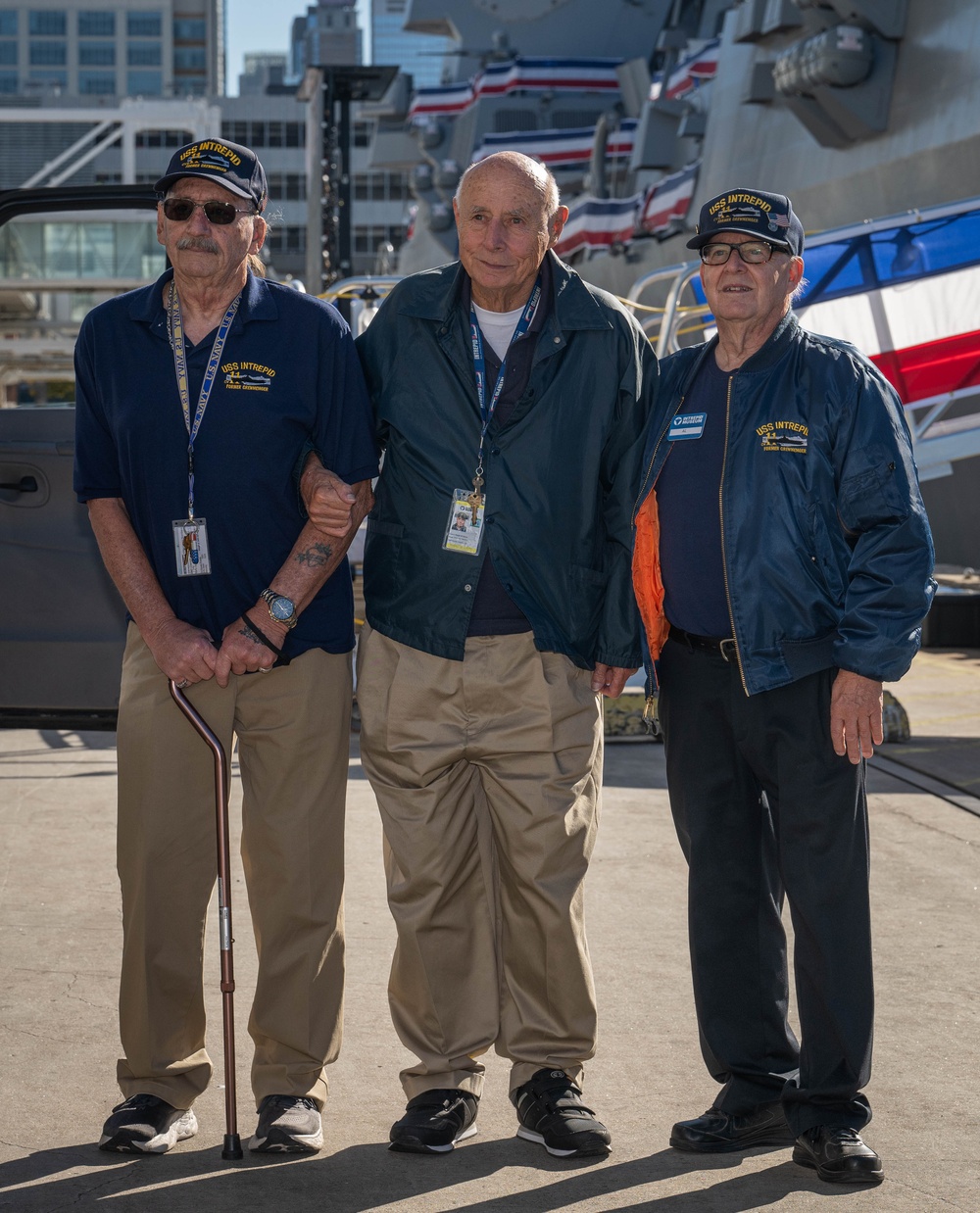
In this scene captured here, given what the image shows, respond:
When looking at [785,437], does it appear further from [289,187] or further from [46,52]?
[46,52]

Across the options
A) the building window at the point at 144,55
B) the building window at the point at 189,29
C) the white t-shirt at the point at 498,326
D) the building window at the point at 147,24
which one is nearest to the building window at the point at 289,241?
the building window at the point at 189,29

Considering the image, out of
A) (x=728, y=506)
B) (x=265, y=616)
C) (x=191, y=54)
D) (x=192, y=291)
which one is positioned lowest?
(x=265, y=616)

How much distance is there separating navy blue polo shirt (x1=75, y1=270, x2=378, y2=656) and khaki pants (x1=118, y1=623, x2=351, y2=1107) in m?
0.17

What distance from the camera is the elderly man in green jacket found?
352cm

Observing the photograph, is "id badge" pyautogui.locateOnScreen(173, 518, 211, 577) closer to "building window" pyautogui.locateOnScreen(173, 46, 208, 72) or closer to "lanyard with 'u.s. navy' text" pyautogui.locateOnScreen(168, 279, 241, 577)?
"lanyard with 'u.s. navy' text" pyautogui.locateOnScreen(168, 279, 241, 577)

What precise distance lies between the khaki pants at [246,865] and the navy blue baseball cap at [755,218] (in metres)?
1.37

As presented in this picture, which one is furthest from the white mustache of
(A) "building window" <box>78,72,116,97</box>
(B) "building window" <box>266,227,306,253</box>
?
(A) "building window" <box>78,72,116,97</box>

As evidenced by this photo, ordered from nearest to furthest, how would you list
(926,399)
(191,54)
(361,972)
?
(361,972) < (926,399) < (191,54)

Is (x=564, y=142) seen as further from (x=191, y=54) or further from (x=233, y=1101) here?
(x=191, y=54)

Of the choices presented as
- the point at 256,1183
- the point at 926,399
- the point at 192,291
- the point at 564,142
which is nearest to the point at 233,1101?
the point at 256,1183

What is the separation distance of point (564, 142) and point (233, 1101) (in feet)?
130

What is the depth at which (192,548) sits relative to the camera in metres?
3.42

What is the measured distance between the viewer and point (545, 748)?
357cm

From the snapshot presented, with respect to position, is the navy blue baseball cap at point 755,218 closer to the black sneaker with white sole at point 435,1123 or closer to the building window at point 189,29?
the black sneaker with white sole at point 435,1123
